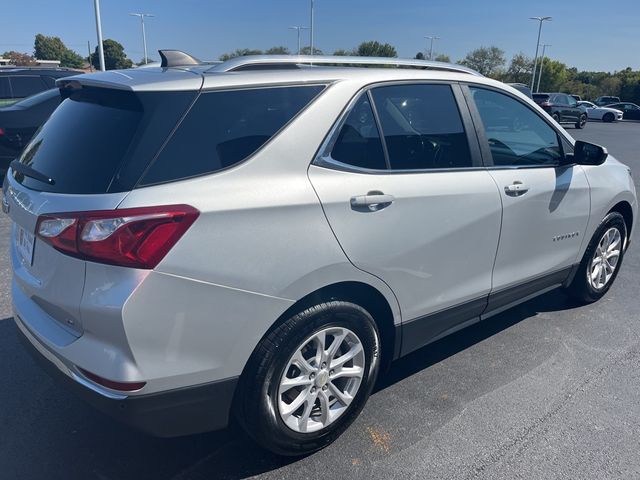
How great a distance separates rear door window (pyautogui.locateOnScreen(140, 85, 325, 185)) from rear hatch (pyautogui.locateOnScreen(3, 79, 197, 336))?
0.05 m

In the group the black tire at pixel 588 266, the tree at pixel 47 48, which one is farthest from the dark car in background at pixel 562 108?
the tree at pixel 47 48

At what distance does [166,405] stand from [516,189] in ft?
7.69

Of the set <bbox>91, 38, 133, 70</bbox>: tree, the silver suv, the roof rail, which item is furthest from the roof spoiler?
<bbox>91, 38, 133, 70</bbox>: tree

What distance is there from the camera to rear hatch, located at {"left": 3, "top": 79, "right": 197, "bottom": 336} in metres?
2.04

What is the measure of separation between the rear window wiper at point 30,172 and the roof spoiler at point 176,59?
835 millimetres

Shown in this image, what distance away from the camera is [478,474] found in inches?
98.7

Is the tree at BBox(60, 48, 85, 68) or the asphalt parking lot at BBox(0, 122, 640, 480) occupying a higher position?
the tree at BBox(60, 48, 85, 68)

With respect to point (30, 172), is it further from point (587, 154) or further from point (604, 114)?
point (604, 114)

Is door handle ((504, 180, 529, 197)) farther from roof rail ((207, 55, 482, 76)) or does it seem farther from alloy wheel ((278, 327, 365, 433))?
alloy wheel ((278, 327, 365, 433))

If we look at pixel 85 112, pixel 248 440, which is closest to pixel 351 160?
pixel 85 112

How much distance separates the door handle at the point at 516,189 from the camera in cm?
324

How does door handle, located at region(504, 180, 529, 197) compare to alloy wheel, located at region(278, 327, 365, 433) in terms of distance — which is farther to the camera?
door handle, located at region(504, 180, 529, 197)

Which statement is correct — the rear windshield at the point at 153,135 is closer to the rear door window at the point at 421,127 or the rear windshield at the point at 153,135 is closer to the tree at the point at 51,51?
the rear door window at the point at 421,127

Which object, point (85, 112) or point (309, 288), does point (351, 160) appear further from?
point (85, 112)
